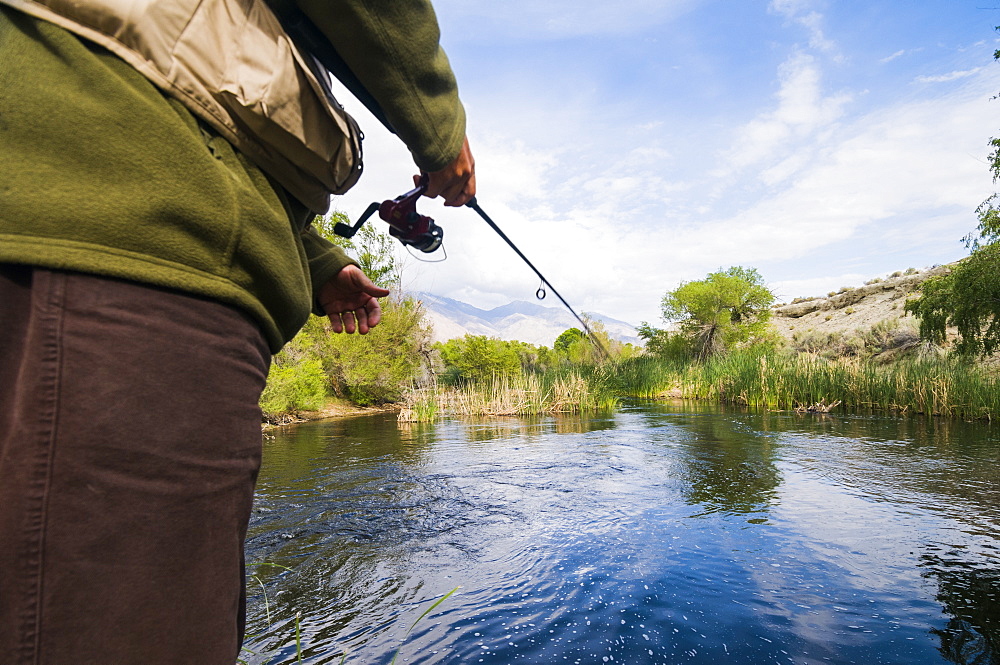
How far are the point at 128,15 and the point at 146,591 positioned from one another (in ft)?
2.46

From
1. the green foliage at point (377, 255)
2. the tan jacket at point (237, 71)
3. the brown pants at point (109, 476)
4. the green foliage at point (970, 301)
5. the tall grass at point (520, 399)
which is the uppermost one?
the green foliage at point (377, 255)

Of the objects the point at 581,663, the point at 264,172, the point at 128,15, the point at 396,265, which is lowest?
the point at 581,663

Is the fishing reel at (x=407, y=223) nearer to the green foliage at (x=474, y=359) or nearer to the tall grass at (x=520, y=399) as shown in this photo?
the tall grass at (x=520, y=399)

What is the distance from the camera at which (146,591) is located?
0.65 m

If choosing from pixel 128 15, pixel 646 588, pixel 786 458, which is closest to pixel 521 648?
pixel 646 588

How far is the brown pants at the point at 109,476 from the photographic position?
1.97 ft

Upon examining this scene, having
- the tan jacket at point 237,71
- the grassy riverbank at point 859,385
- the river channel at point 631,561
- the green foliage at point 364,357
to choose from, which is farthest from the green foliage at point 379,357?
the tan jacket at point 237,71

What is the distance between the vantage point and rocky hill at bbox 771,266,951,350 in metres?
→ 22.1

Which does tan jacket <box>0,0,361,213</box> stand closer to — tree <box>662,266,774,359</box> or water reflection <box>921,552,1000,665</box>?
water reflection <box>921,552,1000,665</box>

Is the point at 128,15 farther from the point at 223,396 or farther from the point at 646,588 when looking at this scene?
the point at 646,588

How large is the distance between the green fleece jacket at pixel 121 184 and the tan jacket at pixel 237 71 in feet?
0.07

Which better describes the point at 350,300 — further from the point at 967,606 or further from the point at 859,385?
the point at 859,385

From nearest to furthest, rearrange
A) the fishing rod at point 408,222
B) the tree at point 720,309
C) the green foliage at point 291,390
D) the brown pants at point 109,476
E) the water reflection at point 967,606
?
the brown pants at point 109,476, the fishing rod at point 408,222, the water reflection at point 967,606, the green foliage at point 291,390, the tree at point 720,309

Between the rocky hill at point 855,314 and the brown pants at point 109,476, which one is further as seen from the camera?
the rocky hill at point 855,314
